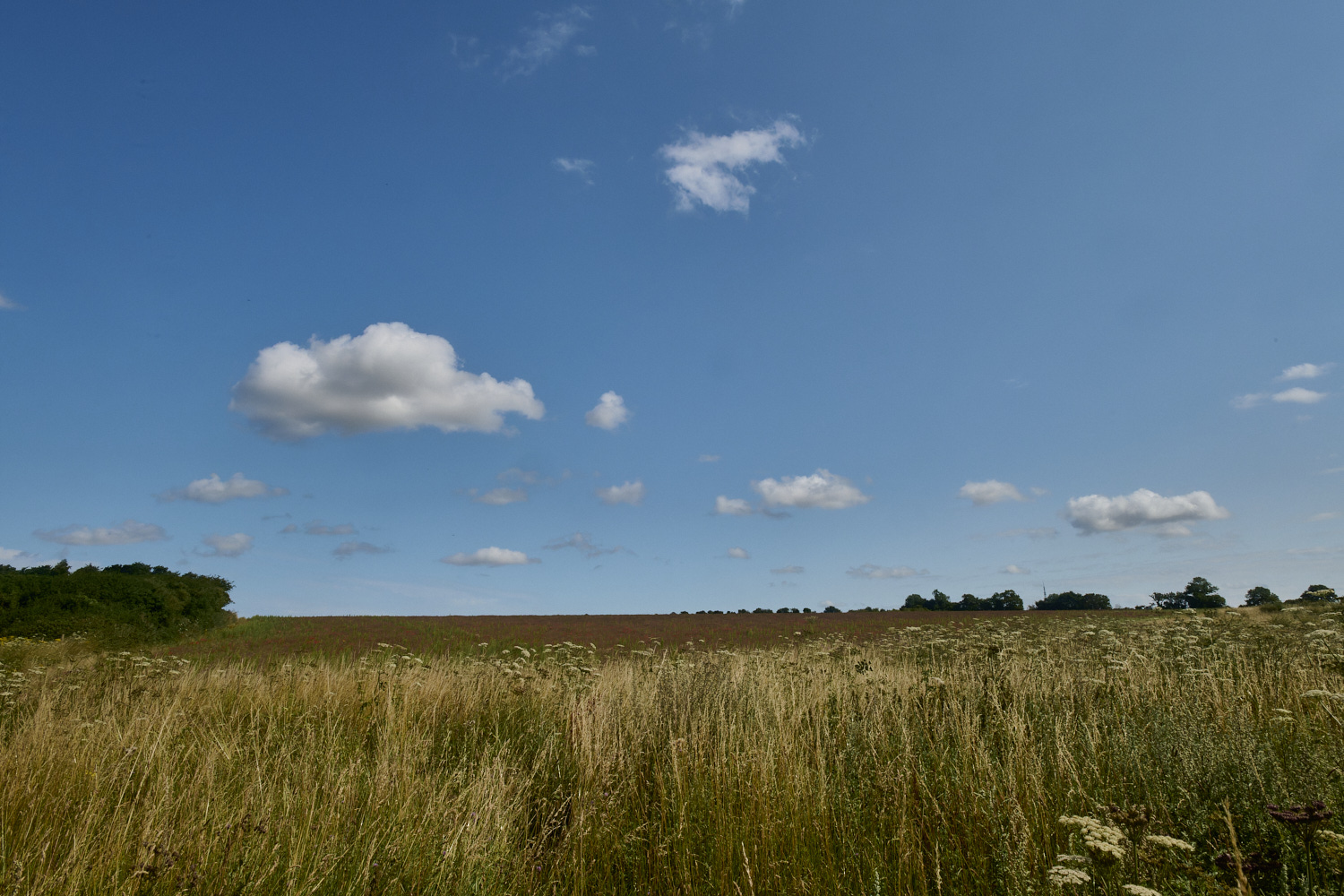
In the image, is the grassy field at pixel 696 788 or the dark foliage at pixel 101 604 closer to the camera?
the grassy field at pixel 696 788

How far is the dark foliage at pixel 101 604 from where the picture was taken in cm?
1888

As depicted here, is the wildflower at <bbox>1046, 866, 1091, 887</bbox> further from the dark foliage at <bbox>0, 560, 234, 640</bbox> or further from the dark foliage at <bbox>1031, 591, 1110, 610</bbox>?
the dark foliage at <bbox>1031, 591, 1110, 610</bbox>

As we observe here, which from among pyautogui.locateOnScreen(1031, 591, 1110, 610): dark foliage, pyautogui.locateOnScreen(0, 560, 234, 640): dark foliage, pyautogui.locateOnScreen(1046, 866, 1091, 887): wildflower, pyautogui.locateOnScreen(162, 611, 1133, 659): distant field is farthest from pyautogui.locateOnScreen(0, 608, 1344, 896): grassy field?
pyautogui.locateOnScreen(1031, 591, 1110, 610): dark foliage

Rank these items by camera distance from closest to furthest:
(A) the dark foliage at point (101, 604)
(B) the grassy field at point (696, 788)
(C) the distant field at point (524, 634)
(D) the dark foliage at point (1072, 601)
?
(B) the grassy field at point (696, 788) → (C) the distant field at point (524, 634) → (A) the dark foliage at point (101, 604) → (D) the dark foliage at point (1072, 601)

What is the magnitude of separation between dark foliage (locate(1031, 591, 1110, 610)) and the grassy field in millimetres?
39546

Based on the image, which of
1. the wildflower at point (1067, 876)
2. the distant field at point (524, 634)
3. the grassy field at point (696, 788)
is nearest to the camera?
the wildflower at point (1067, 876)

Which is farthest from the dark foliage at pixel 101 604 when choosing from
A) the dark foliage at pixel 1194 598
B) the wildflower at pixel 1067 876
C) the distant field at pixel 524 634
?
the dark foliage at pixel 1194 598

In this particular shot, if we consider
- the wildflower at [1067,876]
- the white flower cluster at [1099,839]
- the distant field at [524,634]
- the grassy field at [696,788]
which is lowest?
the distant field at [524,634]

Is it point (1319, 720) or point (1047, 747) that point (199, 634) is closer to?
point (1047, 747)

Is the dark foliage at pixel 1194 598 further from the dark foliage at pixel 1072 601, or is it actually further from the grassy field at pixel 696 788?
the grassy field at pixel 696 788

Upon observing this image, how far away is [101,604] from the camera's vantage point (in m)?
21.0

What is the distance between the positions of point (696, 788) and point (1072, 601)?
4966 centimetres

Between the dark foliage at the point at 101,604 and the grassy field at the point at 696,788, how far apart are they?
55.2 feet

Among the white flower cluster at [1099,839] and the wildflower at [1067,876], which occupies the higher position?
the white flower cluster at [1099,839]
